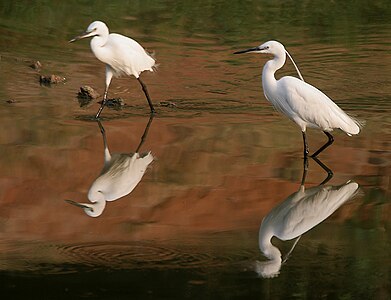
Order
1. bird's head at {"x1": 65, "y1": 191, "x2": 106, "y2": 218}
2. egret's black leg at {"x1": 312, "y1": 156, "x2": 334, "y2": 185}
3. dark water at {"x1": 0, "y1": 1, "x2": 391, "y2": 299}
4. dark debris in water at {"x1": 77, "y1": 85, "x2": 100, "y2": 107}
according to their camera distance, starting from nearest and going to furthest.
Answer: dark water at {"x1": 0, "y1": 1, "x2": 391, "y2": 299} → bird's head at {"x1": 65, "y1": 191, "x2": 106, "y2": 218} → egret's black leg at {"x1": 312, "y1": 156, "x2": 334, "y2": 185} → dark debris in water at {"x1": 77, "y1": 85, "x2": 100, "y2": 107}

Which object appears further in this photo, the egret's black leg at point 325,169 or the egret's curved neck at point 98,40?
the egret's curved neck at point 98,40

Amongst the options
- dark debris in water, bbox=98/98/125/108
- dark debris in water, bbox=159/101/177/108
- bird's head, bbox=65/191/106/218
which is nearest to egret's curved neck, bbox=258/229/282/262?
bird's head, bbox=65/191/106/218

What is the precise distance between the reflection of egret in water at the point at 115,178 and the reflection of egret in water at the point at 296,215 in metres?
1.33

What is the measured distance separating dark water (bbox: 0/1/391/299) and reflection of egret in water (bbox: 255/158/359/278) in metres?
0.04

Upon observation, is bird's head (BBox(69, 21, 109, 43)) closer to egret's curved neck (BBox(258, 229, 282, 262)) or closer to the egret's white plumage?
the egret's white plumage

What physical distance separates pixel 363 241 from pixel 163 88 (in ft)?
20.0

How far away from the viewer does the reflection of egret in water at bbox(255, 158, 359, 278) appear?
267 inches

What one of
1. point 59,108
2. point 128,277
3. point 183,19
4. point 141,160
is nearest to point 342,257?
point 128,277

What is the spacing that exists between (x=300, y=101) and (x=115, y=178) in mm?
1827

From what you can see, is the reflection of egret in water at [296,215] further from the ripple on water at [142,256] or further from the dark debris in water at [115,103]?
the dark debris in water at [115,103]

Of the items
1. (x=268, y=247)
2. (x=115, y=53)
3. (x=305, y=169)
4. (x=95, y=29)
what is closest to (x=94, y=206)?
(x=268, y=247)

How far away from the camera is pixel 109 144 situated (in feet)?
33.3

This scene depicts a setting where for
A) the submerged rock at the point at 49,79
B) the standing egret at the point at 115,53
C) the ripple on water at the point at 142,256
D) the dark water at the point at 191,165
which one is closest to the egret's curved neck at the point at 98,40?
the standing egret at the point at 115,53

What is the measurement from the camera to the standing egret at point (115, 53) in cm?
1116
